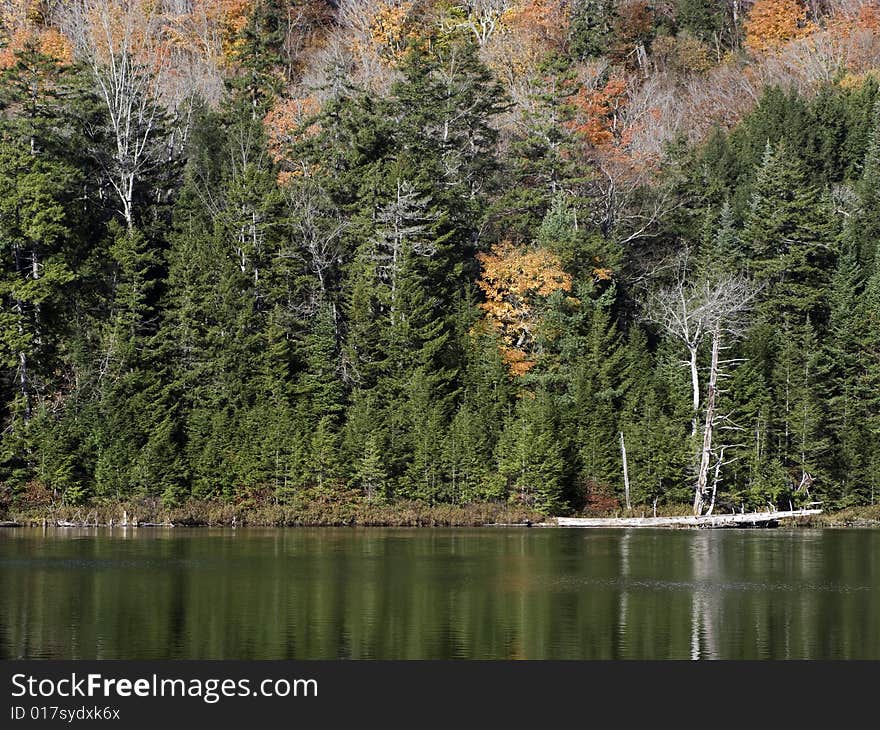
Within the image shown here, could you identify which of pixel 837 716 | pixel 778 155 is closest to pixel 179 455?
pixel 778 155

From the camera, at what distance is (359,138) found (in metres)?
84.2

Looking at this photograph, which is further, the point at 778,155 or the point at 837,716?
the point at 778,155

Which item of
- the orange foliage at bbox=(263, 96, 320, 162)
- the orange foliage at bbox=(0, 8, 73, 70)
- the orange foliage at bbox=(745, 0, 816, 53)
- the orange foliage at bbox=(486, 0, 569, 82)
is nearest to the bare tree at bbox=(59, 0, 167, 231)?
the orange foliage at bbox=(0, 8, 73, 70)

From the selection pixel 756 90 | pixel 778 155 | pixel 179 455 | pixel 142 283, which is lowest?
pixel 179 455

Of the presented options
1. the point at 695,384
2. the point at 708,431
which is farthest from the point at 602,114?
the point at 708,431

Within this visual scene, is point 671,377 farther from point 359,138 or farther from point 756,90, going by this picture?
point 756,90

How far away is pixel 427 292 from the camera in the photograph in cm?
8281

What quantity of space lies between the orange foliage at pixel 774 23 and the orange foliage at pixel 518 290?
137ft

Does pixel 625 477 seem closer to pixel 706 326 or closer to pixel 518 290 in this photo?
pixel 706 326

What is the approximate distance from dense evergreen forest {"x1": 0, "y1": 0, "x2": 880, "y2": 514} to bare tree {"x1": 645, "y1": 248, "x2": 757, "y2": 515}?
1.05 ft

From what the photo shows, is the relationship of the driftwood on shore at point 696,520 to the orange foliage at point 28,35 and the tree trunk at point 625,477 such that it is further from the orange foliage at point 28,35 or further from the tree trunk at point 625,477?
the orange foliage at point 28,35

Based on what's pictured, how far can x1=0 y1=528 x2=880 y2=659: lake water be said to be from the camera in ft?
115

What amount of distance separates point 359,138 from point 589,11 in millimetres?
31382

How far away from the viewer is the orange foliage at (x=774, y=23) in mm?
114062
